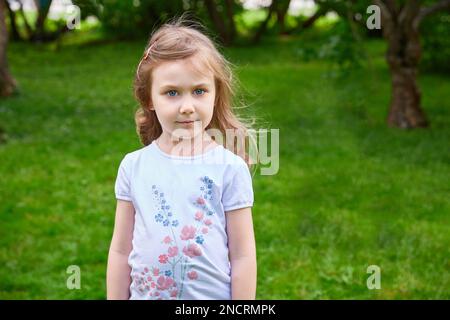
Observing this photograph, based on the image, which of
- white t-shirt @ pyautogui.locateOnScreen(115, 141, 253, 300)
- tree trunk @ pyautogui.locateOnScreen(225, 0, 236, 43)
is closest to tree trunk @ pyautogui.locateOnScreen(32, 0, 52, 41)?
tree trunk @ pyautogui.locateOnScreen(225, 0, 236, 43)

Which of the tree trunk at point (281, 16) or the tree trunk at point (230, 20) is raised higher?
the tree trunk at point (281, 16)

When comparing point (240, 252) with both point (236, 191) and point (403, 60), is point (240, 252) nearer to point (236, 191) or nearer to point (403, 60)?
point (236, 191)

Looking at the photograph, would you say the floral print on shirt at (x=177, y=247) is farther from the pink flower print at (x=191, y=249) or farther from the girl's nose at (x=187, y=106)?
the girl's nose at (x=187, y=106)

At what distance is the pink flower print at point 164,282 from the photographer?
6.79 ft

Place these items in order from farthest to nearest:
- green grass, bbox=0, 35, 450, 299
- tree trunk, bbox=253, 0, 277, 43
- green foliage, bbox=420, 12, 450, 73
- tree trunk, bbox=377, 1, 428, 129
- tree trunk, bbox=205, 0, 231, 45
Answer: tree trunk, bbox=253, 0, 277, 43, tree trunk, bbox=205, 0, 231, 45, green foliage, bbox=420, 12, 450, 73, tree trunk, bbox=377, 1, 428, 129, green grass, bbox=0, 35, 450, 299

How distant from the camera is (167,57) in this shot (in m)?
2.12

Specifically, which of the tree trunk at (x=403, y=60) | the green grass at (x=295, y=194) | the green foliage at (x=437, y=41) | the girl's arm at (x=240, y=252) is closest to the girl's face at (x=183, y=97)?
the girl's arm at (x=240, y=252)

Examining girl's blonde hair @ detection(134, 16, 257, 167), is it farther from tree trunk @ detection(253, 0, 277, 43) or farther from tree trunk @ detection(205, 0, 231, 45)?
tree trunk @ detection(253, 0, 277, 43)

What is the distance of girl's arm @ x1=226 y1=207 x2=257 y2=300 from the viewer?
6.96ft

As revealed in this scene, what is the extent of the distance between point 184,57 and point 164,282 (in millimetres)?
686

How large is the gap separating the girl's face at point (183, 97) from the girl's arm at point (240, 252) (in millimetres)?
290

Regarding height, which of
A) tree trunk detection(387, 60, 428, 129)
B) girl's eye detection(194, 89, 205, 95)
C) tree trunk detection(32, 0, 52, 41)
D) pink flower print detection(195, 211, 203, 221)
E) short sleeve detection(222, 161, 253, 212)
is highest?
tree trunk detection(32, 0, 52, 41)

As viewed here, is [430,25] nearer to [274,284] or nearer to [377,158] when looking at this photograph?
[377,158]

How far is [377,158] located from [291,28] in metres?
16.2
